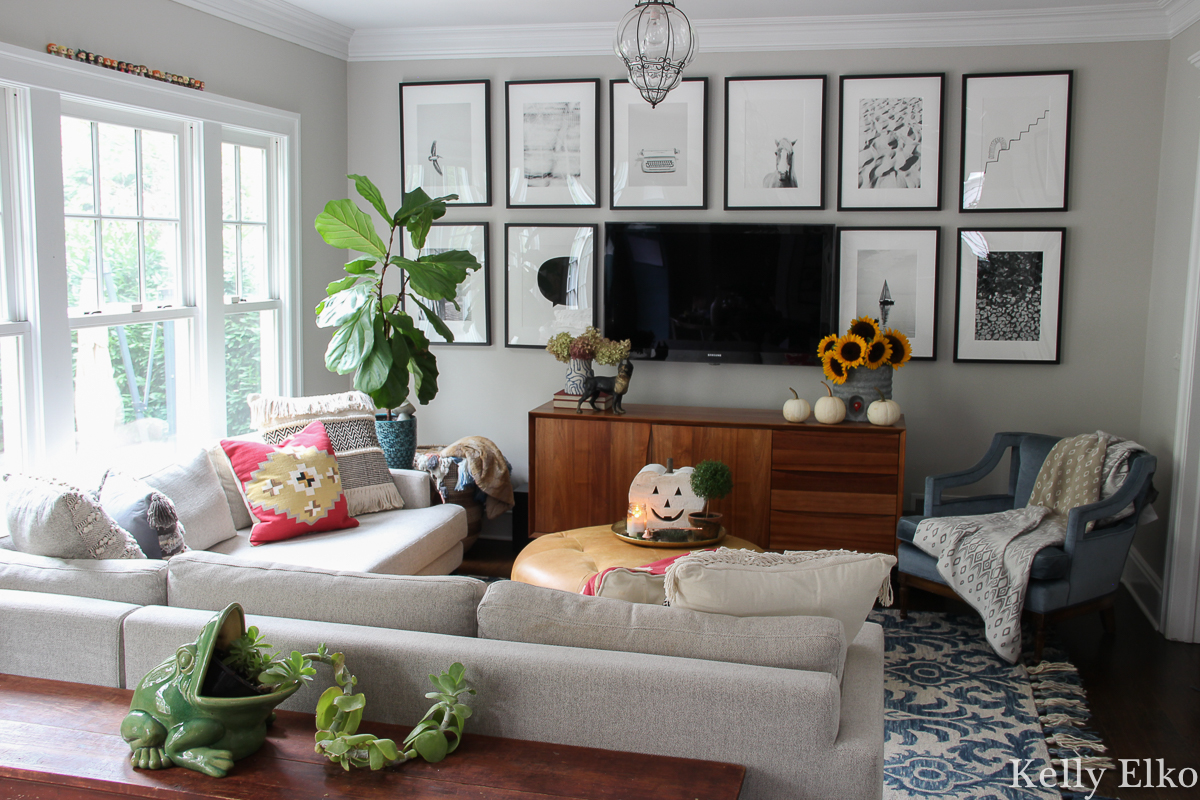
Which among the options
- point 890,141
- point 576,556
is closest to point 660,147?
point 890,141

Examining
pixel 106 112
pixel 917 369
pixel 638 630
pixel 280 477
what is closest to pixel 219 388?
pixel 280 477

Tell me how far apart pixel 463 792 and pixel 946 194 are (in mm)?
3891

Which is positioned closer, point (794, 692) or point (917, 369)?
point (794, 692)

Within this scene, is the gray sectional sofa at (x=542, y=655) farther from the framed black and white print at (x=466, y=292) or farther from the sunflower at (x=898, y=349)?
the framed black and white print at (x=466, y=292)

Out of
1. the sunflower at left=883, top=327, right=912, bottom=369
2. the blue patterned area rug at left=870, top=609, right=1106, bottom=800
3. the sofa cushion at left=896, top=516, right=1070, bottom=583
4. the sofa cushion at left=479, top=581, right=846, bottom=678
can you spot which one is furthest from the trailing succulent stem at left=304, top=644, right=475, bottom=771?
the sunflower at left=883, top=327, right=912, bottom=369

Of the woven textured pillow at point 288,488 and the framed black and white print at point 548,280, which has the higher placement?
the framed black and white print at point 548,280

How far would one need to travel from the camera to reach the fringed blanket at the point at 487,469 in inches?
182

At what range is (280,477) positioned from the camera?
3.64 meters

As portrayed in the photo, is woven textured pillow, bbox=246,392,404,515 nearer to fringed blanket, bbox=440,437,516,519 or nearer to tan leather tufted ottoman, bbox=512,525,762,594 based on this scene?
fringed blanket, bbox=440,437,516,519

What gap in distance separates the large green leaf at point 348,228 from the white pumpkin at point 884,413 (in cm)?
231

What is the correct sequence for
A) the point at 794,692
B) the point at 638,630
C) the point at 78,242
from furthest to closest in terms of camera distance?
the point at 78,242
the point at 638,630
the point at 794,692

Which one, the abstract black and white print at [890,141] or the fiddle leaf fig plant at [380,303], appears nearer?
the fiddle leaf fig plant at [380,303]

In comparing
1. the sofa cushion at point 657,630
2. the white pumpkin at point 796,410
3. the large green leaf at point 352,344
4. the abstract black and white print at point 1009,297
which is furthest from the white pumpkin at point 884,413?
the sofa cushion at point 657,630

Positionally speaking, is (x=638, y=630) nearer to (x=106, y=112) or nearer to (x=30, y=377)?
(x=30, y=377)
